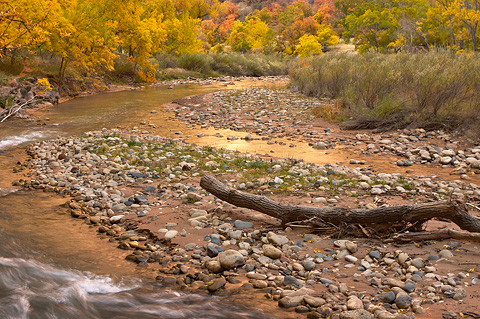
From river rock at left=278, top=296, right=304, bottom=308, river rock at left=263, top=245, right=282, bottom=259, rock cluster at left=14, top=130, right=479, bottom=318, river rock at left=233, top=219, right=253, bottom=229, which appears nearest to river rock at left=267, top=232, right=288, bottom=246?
rock cluster at left=14, top=130, right=479, bottom=318

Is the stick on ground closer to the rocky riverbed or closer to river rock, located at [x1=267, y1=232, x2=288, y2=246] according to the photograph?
the rocky riverbed

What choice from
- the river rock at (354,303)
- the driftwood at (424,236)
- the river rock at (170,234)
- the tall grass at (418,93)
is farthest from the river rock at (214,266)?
the tall grass at (418,93)

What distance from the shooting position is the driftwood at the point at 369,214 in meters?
4.56

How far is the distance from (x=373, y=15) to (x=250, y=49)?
2316 cm

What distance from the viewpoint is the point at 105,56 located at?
2119cm

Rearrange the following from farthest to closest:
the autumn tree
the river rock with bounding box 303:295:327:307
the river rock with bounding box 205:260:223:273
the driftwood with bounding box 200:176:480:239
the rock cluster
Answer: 1. the autumn tree
2. the driftwood with bounding box 200:176:480:239
3. the river rock with bounding box 205:260:223:273
4. the rock cluster
5. the river rock with bounding box 303:295:327:307

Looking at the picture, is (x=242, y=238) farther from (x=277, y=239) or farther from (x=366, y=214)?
(x=366, y=214)

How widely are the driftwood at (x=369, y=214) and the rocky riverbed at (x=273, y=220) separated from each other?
0.47 ft

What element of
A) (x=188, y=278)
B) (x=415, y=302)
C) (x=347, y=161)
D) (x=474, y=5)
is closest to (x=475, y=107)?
(x=347, y=161)

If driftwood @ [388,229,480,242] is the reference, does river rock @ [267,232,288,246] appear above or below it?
below

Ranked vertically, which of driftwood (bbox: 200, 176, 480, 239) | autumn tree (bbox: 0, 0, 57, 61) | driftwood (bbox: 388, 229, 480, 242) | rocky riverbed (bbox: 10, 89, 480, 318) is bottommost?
rocky riverbed (bbox: 10, 89, 480, 318)

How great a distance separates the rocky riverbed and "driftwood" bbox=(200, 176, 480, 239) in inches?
5.6

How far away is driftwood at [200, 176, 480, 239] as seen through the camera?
179 inches

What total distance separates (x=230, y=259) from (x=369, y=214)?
1.78 meters
